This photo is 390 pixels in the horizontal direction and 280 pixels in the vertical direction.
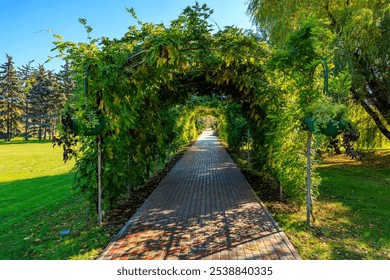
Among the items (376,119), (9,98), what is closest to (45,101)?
(9,98)

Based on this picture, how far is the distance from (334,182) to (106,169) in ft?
23.5

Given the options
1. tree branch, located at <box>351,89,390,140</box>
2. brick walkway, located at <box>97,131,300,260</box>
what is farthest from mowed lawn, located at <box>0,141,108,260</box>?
tree branch, located at <box>351,89,390,140</box>

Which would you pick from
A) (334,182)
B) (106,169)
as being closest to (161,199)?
(106,169)

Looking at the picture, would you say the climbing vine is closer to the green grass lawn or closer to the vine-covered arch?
the vine-covered arch

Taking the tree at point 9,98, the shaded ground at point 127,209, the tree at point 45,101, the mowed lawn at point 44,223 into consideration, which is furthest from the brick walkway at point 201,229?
the tree at point 9,98

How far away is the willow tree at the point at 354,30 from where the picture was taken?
9438mm

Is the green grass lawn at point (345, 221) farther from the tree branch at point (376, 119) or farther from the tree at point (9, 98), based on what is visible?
→ the tree at point (9, 98)

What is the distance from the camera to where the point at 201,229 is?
4680 mm

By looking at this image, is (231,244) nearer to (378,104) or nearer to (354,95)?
(354,95)

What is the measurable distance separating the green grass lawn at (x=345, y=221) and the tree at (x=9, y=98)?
44850 millimetres

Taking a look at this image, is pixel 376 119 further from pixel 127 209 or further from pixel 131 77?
pixel 131 77

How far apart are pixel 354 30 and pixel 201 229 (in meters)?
8.42

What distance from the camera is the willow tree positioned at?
9.44 meters

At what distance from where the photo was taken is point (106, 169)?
522 centimetres
